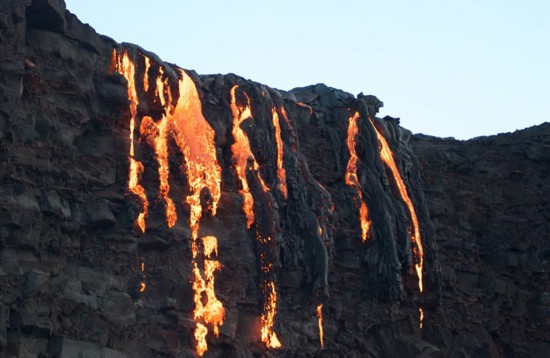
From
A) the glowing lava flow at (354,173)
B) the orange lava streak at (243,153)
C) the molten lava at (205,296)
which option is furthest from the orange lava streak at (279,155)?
the molten lava at (205,296)

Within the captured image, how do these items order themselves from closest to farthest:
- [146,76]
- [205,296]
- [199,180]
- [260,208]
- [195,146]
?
[205,296], [199,180], [146,76], [195,146], [260,208]

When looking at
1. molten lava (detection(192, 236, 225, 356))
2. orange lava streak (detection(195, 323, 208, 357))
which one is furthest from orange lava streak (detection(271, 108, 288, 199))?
orange lava streak (detection(195, 323, 208, 357))

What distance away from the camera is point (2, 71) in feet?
98.3

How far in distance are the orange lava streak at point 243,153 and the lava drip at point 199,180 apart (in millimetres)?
724

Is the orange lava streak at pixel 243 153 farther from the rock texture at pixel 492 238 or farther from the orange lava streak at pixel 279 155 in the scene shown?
the rock texture at pixel 492 238

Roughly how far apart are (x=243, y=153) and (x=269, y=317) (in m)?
4.71

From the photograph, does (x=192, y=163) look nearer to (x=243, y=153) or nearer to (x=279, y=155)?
(x=243, y=153)

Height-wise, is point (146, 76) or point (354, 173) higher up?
point (146, 76)

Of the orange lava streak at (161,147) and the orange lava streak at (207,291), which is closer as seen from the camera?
the orange lava streak at (207,291)

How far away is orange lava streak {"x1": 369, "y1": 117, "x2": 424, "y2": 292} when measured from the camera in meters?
37.6

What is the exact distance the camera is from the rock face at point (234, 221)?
2961 cm

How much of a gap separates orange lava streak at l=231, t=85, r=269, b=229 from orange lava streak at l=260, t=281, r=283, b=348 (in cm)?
183

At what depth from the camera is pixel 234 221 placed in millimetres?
33812

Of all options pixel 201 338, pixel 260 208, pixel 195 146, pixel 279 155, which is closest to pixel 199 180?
pixel 195 146
